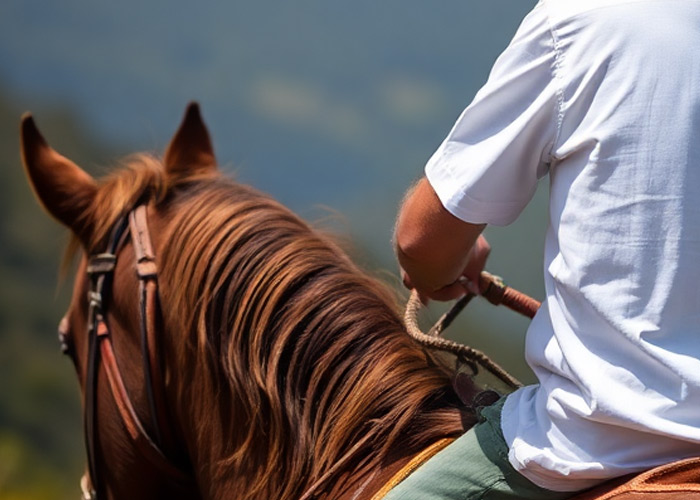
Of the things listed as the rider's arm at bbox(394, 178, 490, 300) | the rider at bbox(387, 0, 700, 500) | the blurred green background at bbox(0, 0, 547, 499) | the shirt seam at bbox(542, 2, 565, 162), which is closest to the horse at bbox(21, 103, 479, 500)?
the rider's arm at bbox(394, 178, 490, 300)

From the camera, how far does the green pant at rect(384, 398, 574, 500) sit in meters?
1.49

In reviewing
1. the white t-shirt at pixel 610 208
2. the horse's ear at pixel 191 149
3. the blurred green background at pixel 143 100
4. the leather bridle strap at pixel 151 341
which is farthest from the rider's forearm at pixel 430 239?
the blurred green background at pixel 143 100

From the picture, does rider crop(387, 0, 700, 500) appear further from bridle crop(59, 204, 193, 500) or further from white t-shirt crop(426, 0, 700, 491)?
bridle crop(59, 204, 193, 500)

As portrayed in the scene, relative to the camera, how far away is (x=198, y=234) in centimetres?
201

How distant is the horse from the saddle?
407mm

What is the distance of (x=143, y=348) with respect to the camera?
202cm

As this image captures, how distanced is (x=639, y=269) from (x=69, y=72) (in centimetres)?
694

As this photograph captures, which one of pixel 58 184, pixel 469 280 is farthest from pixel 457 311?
pixel 58 184

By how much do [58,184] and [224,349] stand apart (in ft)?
2.03

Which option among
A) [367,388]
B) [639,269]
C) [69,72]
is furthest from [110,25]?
[639,269]

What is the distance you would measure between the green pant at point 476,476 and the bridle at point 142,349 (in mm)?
692

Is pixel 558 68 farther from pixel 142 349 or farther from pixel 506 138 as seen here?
pixel 142 349

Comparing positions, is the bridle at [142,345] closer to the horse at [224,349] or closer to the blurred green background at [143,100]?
the horse at [224,349]

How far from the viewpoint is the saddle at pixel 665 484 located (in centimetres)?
125
